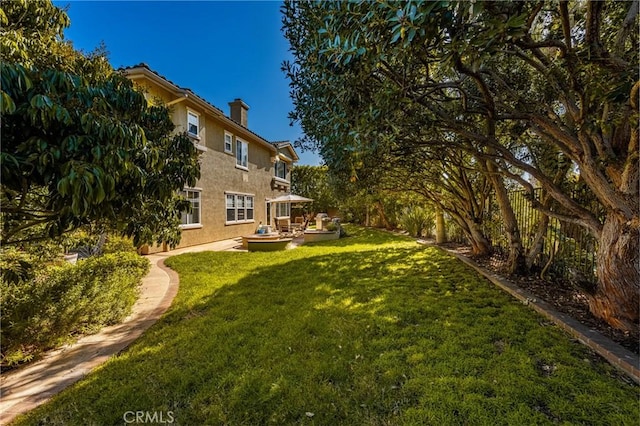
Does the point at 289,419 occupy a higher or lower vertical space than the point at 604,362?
lower

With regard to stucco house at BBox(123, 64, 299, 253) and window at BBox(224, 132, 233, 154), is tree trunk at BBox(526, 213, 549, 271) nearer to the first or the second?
stucco house at BBox(123, 64, 299, 253)

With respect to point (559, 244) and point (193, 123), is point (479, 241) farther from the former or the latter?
point (193, 123)

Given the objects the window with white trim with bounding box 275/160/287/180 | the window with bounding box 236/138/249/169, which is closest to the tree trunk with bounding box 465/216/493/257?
the window with bounding box 236/138/249/169

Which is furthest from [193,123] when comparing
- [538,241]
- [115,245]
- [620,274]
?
[620,274]

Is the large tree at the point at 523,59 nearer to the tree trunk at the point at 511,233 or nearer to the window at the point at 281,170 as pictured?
the tree trunk at the point at 511,233

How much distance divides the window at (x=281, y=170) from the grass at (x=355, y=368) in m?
19.2

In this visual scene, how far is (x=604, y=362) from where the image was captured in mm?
3186

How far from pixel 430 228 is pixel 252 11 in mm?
13237

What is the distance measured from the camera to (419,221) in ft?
52.5

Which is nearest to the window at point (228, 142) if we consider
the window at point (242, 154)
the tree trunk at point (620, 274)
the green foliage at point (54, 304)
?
the window at point (242, 154)

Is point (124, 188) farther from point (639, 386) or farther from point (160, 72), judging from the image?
point (160, 72)

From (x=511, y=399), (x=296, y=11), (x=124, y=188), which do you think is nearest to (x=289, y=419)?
(x=511, y=399)

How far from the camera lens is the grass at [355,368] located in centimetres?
261

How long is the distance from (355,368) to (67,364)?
12.9 ft
